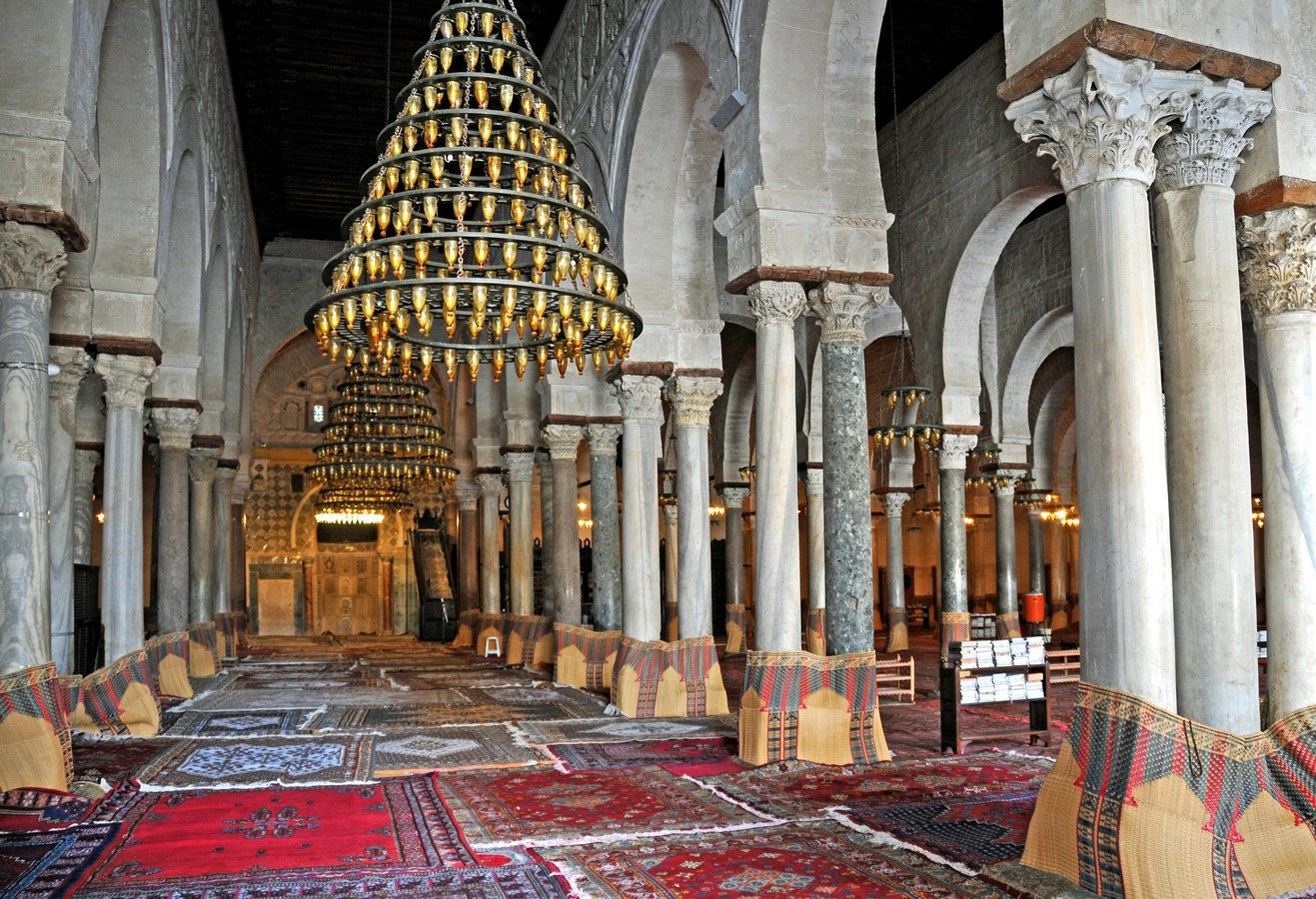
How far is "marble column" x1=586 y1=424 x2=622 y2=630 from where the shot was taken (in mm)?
12969

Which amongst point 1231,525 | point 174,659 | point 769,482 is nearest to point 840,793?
point 769,482

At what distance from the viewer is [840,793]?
21.9ft

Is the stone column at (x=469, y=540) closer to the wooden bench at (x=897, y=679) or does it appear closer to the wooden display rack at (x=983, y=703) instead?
the wooden bench at (x=897, y=679)

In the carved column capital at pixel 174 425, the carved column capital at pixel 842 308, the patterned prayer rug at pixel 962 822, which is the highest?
the carved column capital at pixel 842 308

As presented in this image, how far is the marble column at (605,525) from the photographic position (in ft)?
42.5

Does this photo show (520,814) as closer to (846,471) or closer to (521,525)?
(846,471)

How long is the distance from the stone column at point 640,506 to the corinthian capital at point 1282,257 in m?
6.48

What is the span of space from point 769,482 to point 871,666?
58.0 inches

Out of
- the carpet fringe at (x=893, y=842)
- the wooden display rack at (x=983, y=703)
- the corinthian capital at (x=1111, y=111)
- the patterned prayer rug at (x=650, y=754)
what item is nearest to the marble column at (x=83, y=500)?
the patterned prayer rug at (x=650, y=754)

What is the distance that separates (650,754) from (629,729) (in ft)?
4.17

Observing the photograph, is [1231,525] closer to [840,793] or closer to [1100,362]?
[1100,362]

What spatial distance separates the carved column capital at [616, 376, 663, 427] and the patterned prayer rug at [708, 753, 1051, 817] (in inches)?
189

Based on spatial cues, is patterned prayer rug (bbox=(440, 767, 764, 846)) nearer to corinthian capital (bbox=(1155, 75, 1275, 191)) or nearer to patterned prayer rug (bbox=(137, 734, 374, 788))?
patterned prayer rug (bbox=(137, 734, 374, 788))

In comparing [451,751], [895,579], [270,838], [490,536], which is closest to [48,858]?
[270,838]
